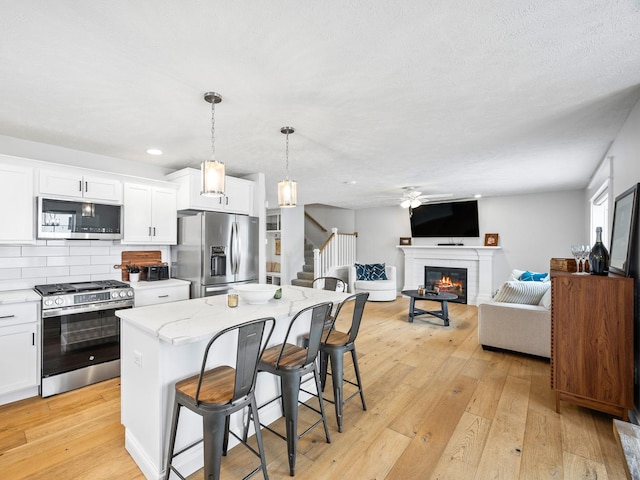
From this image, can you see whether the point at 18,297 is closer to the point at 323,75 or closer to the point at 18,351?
the point at 18,351

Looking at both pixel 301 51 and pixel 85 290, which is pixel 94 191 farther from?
pixel 301 51

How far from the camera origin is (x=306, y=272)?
8195 mm

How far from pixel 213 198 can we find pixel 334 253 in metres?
4.10

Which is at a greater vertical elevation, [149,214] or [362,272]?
[149,214]

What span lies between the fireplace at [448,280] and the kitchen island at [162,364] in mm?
6030

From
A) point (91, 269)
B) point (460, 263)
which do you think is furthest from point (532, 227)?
point (91, 269)

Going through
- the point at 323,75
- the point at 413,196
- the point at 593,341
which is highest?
the point at 323,75

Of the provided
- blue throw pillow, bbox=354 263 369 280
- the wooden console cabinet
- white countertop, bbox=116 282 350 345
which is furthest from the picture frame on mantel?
blue throw pillow, bbox=354 263 369 280

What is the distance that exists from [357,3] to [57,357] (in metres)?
3.65

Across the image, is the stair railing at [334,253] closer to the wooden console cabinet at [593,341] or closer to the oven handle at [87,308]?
the oven handle at [87,308]

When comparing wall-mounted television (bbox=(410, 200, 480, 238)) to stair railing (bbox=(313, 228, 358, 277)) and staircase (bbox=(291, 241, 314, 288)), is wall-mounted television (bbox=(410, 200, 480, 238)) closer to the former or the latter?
stair railing (bbox=(313, 228, 358, 277))

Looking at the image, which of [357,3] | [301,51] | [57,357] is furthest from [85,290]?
[357,3]

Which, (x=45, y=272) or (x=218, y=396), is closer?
(x=218, y=396)

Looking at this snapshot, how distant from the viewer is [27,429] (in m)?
2.35
